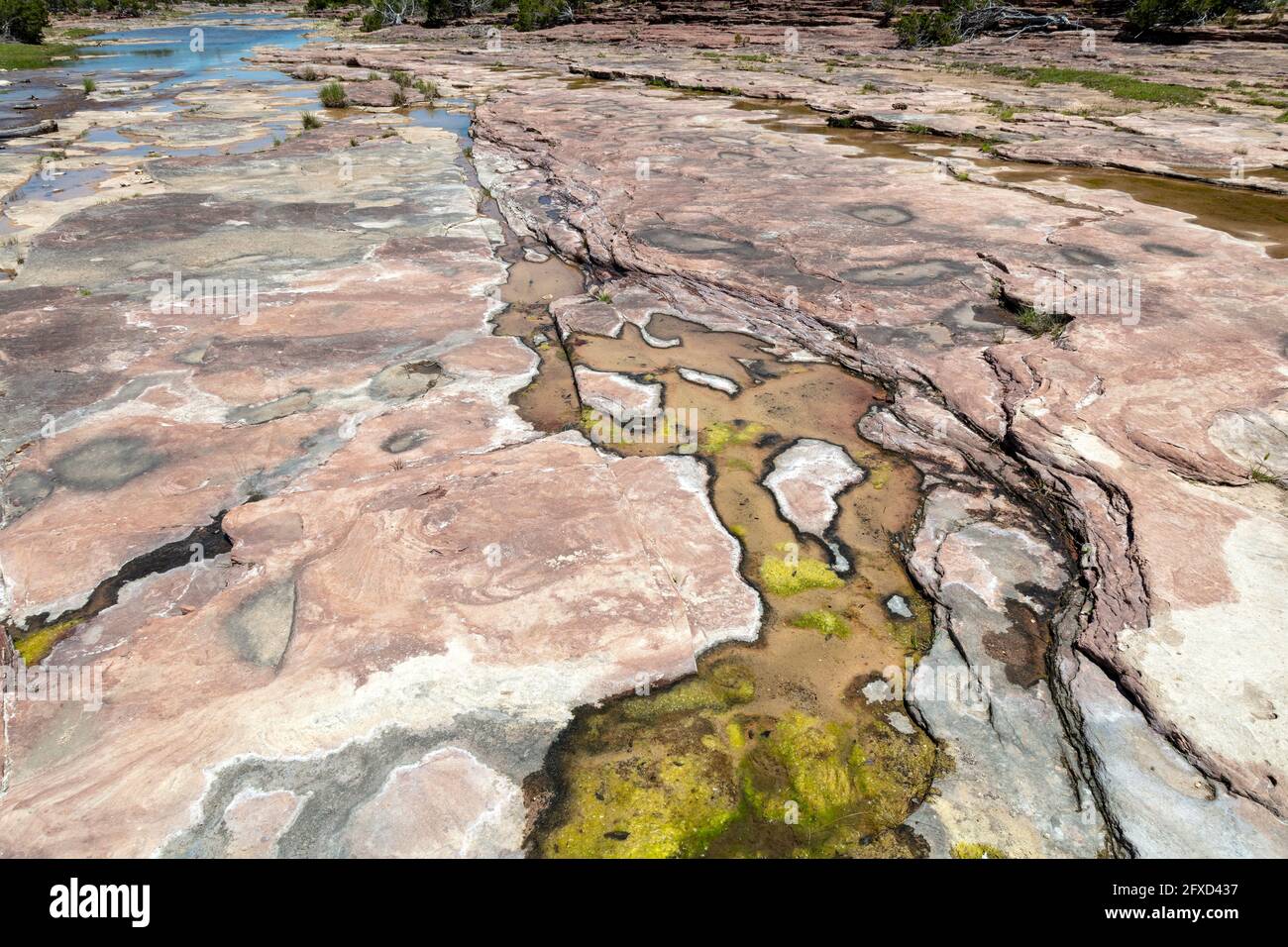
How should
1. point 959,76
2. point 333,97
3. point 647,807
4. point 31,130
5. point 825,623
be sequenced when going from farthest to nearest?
point 959,76
point 333,97
point 31,130
point 825,623
point 647,807

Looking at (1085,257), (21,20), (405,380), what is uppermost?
(21,20)

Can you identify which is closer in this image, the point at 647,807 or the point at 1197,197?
the point at 647,807

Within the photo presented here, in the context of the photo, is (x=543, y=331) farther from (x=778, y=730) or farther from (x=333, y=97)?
(x=333, y=97)

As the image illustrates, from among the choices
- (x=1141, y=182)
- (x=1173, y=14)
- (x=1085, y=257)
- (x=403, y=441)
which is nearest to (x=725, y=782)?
(x=403, y=441)

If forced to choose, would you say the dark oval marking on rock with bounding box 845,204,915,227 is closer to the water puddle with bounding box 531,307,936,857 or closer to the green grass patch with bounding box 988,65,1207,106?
the water puddle with bounding box 531,307,936,857

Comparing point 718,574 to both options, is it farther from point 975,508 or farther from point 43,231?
point 43,231

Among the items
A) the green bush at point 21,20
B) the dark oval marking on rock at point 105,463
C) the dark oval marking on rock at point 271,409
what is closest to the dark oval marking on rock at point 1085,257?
the dark oval marking on rock at point 271,409
